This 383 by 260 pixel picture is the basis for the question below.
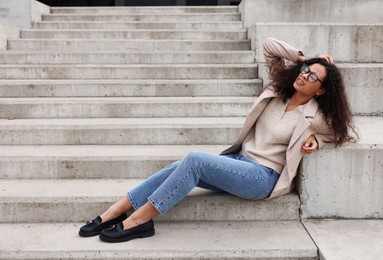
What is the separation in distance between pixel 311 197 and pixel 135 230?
50.9 inches

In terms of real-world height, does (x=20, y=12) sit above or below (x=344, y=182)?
above

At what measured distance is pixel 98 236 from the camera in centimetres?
265

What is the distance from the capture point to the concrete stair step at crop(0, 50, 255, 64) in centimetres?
515

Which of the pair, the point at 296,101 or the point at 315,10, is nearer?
the point at 296,101

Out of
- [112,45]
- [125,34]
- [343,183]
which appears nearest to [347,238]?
[343,183]

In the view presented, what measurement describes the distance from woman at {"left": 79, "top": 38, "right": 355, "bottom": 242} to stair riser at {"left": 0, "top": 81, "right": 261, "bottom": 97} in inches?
67.1

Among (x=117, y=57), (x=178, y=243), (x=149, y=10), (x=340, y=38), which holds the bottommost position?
(x=178, y=243)

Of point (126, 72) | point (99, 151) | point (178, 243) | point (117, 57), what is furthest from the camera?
point (117, 57)

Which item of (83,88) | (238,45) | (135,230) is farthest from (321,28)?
(135,230)

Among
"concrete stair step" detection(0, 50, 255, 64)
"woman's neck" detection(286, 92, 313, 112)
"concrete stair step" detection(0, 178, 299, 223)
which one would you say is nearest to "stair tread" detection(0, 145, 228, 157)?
"concrete stair step" detection(0, 178, 299, 223)

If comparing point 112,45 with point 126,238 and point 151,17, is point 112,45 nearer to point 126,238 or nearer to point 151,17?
point 151,17

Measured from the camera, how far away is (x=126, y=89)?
457 cm

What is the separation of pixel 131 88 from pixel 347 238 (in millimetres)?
2905

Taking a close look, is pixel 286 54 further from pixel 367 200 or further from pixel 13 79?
pixel 13 79
